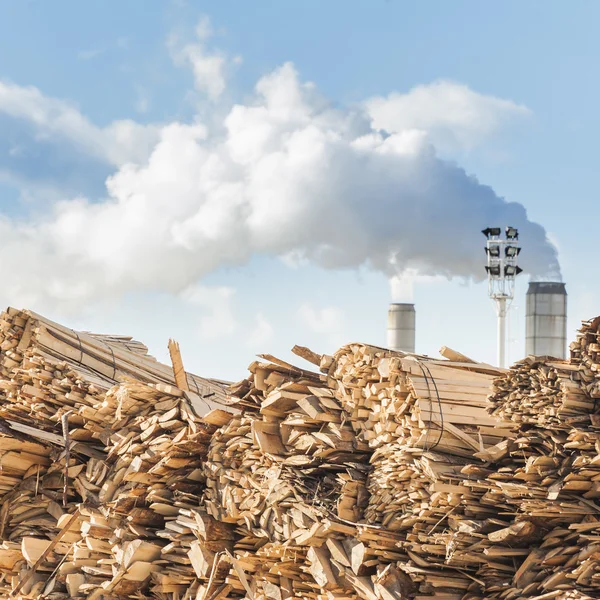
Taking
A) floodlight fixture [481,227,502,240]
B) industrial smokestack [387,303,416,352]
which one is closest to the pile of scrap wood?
floodlight fixture [481,227,502,240]

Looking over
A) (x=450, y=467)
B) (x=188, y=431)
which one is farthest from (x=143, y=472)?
(x=450, y=467)

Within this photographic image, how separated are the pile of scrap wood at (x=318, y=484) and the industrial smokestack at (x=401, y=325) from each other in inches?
630

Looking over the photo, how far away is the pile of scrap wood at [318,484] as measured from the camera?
5281mm

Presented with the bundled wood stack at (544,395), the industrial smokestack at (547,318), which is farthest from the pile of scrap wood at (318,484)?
the industrial smokestack at (547,318)

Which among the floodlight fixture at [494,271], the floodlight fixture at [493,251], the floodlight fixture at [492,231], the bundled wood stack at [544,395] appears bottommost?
the bundled wood stack at [544,395]

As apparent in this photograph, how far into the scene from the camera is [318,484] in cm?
634

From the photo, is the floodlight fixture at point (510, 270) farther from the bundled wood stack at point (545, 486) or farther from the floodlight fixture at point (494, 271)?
the bundled wood stack at point (545, 486)

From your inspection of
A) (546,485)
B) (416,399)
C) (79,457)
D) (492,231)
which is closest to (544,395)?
(546,485)

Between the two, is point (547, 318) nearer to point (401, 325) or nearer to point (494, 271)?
point (494, 271)

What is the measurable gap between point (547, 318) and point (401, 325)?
408 centimetres

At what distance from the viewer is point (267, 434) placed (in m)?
6.64

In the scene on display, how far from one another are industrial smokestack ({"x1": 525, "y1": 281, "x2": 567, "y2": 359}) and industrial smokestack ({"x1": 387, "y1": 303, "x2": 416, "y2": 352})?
344 cm

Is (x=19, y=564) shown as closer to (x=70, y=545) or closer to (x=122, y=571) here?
(x=70, y=545)

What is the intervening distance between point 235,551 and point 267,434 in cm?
89
